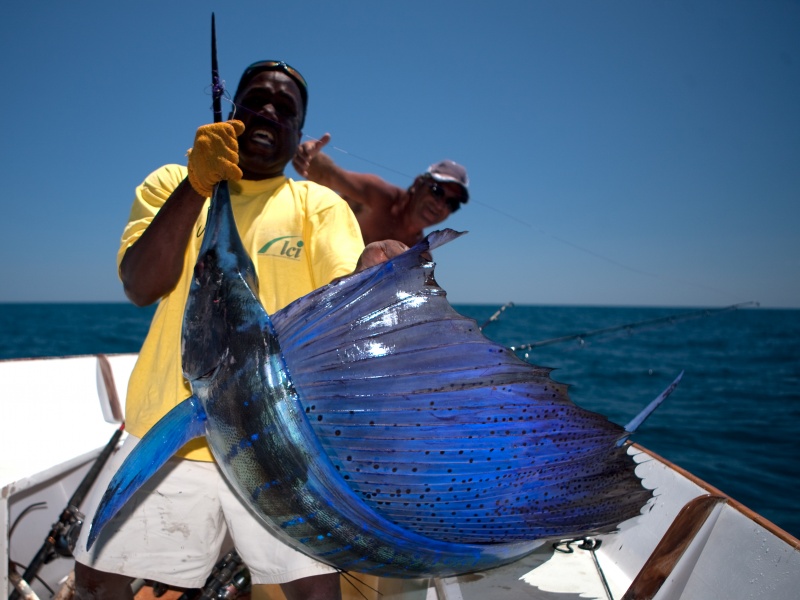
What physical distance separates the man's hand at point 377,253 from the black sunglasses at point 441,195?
2289mm

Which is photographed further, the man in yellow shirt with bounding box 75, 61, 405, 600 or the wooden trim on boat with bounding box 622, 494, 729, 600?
the wooden trim on boat with bounding box 622, 494, 729, 600

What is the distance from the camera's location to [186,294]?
1.63 metres

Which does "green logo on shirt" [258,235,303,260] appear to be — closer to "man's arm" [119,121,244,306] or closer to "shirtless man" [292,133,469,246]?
"man's arm" [119,121,244,306]

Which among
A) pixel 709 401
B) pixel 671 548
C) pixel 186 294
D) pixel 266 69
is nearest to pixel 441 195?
pixel 266 69

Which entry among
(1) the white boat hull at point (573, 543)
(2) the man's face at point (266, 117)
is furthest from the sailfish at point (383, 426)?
(1) the white boat hull at point (573, 543)

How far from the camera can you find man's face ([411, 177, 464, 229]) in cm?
374

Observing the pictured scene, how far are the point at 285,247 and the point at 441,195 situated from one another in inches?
90.3

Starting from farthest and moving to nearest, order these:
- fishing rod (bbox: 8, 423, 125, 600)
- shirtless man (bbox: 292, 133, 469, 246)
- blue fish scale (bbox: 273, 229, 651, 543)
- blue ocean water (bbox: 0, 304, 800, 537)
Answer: blue ocean water (bbox: 0, 304, 800, 537) < shirtless man (bbox: 292, 133, 469, 246) < fishing rod (bbox: 8, 423, 125, 600) < blue fish scale (bbox: 273, 229, 651, 543)

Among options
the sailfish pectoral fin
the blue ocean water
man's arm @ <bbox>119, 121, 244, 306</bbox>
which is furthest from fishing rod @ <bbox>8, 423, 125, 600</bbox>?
the blue ocean water

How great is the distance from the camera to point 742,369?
14773mm

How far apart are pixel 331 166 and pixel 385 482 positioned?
3395 millimetres

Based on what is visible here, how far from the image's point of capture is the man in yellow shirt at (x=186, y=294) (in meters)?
1.52

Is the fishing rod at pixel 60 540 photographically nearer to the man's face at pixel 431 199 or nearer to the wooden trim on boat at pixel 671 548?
the wooden trim on boat at pixel 671 548

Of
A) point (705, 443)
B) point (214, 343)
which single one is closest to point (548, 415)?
point (214, 343)
